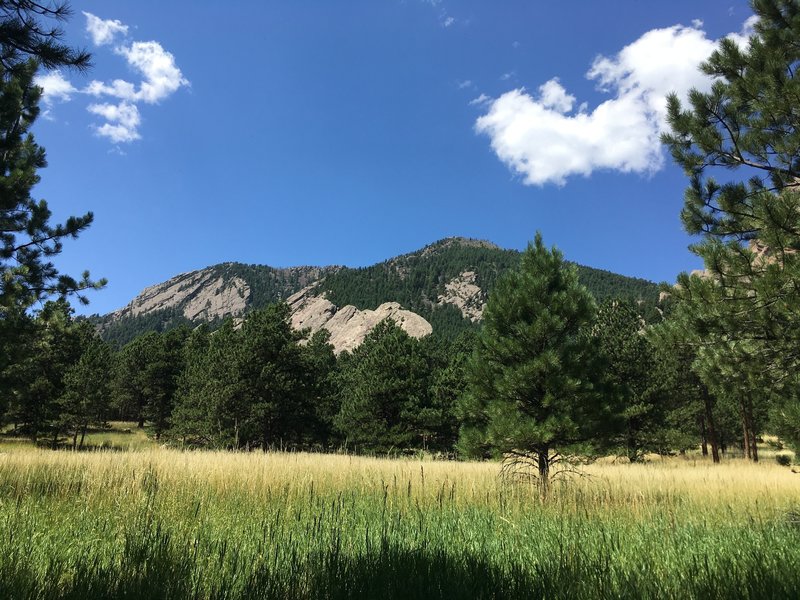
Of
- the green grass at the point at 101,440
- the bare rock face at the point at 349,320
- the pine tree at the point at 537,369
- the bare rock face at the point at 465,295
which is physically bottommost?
the green grass at the point at 101,440

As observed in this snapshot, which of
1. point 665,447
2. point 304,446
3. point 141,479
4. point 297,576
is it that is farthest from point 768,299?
point 304,446

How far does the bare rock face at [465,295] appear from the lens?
167 meters

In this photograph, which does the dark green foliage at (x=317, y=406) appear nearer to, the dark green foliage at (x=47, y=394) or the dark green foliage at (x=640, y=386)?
the dark green foliage at (x=47, y=394)

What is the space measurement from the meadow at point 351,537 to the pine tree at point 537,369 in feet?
3.21

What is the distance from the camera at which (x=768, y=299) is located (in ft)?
16.0

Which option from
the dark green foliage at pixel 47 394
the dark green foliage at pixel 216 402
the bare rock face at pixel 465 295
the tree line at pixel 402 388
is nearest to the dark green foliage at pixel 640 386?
the tree line at pixel 402 388

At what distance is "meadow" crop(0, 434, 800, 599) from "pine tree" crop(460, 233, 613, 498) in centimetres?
98

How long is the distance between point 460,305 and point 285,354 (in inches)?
5893

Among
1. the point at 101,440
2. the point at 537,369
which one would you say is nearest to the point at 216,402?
the point at 101,440

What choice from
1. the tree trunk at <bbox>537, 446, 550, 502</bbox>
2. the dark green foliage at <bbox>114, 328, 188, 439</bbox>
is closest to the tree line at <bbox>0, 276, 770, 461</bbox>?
the tree trunk at <bbox>537, 446, 550, 502</bbox>

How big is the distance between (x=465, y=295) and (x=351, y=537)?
178 metres

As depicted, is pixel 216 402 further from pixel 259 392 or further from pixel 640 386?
pixel 640 386

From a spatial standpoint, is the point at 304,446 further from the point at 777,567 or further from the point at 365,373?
the point at 777,567

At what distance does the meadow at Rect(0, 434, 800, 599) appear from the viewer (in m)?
2.99
